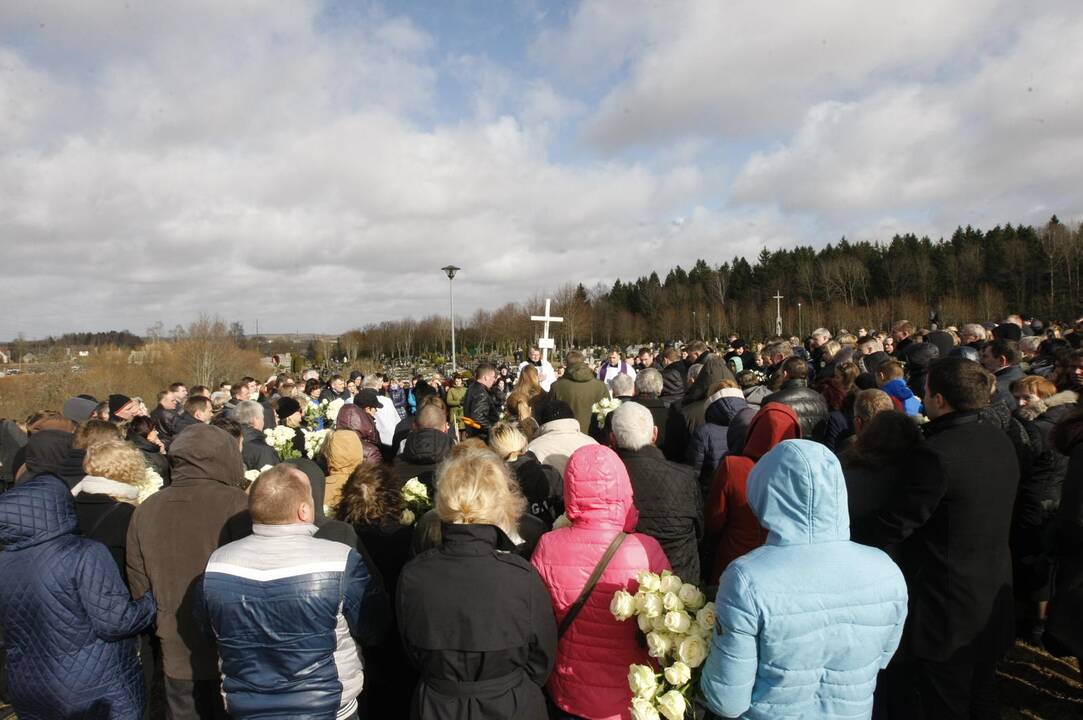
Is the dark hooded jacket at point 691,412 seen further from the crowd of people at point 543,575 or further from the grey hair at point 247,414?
the grey hair at point 247,414

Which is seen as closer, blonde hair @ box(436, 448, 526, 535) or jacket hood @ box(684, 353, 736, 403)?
blonde hair @ box(436, 448, 526, 535)

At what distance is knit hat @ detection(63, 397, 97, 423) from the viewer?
7.55 meters

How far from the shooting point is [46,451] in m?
4.90

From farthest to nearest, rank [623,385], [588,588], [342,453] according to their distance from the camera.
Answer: [623,385], [342,453], [588,588]

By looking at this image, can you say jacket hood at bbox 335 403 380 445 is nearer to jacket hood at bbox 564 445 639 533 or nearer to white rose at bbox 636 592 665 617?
jacket hood at bbox 564 445 639 533

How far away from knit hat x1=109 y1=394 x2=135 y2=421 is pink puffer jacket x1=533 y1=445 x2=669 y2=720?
6408 mm

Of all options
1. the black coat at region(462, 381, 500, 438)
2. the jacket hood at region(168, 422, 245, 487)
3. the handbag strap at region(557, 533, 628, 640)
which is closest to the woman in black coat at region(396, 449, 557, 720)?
the handbag strap at region(557, 533, 628, 640)

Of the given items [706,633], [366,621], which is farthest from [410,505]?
[706,633]

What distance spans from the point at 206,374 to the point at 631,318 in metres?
52.4

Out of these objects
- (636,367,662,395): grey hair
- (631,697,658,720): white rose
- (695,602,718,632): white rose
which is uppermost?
(636,367,662,395): grey hair

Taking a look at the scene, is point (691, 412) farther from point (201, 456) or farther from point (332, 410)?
point (332, 410)

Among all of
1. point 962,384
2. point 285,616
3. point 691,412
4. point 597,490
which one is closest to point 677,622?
point 597,490

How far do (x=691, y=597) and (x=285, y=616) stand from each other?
1.67 metres

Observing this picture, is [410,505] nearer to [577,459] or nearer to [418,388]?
[577,459]
